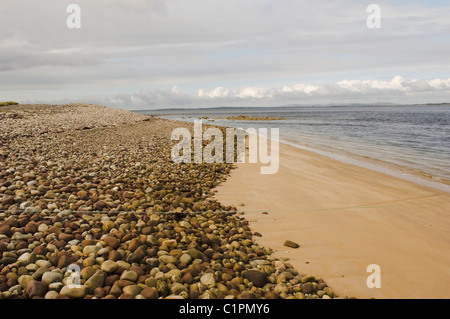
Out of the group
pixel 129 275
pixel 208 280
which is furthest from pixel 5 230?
pixel 208 280

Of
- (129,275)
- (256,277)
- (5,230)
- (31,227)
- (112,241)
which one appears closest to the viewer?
(129,275)

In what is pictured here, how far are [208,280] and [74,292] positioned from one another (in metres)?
1.59

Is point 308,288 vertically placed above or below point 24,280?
below

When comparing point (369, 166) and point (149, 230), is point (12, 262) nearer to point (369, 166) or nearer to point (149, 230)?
point (149, 230)

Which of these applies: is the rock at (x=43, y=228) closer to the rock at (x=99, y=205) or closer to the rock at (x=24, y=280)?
the rock at (x=99, y=205)

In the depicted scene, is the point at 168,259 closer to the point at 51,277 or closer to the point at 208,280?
the point at 208,280

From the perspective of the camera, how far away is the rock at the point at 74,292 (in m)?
3.29

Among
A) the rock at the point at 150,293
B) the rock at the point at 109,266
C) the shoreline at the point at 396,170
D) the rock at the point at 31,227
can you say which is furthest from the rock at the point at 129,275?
the shoreline at the point at 396,170

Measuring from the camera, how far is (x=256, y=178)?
10.5 meters

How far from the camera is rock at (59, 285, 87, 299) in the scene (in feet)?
10.8

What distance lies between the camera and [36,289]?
3271 mm

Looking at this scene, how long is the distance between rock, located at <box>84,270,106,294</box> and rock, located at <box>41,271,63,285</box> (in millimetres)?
360

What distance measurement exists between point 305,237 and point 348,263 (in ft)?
3.59
